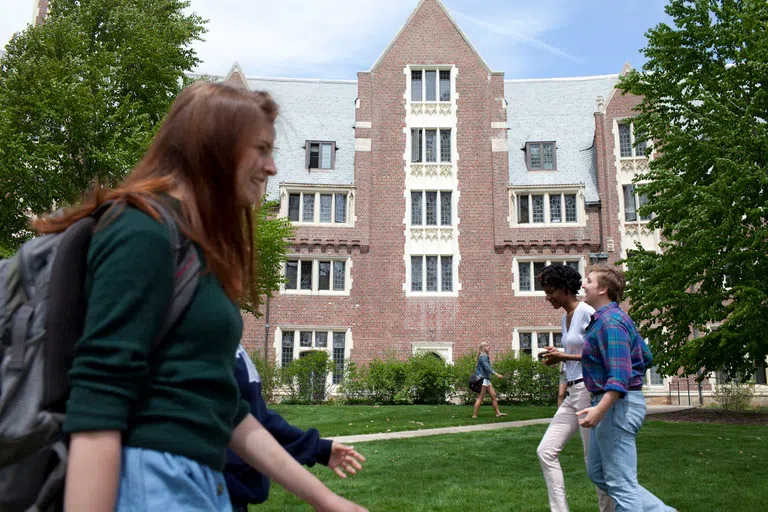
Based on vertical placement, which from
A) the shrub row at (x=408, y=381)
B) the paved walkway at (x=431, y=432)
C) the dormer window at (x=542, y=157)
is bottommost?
the paved walkway at (x=431, y=432)

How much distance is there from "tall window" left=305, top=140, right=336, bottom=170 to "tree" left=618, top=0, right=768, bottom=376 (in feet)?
46.2

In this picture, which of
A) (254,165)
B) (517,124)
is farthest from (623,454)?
(517,124)

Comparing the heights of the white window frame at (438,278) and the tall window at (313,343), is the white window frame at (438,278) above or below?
above

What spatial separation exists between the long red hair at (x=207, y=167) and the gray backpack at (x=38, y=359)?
0.56 ft

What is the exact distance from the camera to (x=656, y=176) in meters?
20.4

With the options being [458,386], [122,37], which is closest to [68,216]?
[122,37]

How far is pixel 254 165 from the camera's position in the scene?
168 cm

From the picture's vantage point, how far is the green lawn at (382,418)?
14383 mm

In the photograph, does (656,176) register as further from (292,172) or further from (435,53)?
(292,172)

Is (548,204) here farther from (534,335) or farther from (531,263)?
(534,335)

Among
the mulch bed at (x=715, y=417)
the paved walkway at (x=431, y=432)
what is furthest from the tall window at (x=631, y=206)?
the paved walkway at (x=431, y=432)

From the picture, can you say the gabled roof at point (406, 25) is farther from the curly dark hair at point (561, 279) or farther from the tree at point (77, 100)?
the curly dark hair at point (561, 279)

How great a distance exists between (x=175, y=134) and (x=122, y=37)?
73.1ft

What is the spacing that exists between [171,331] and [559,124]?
3399 centimetres
